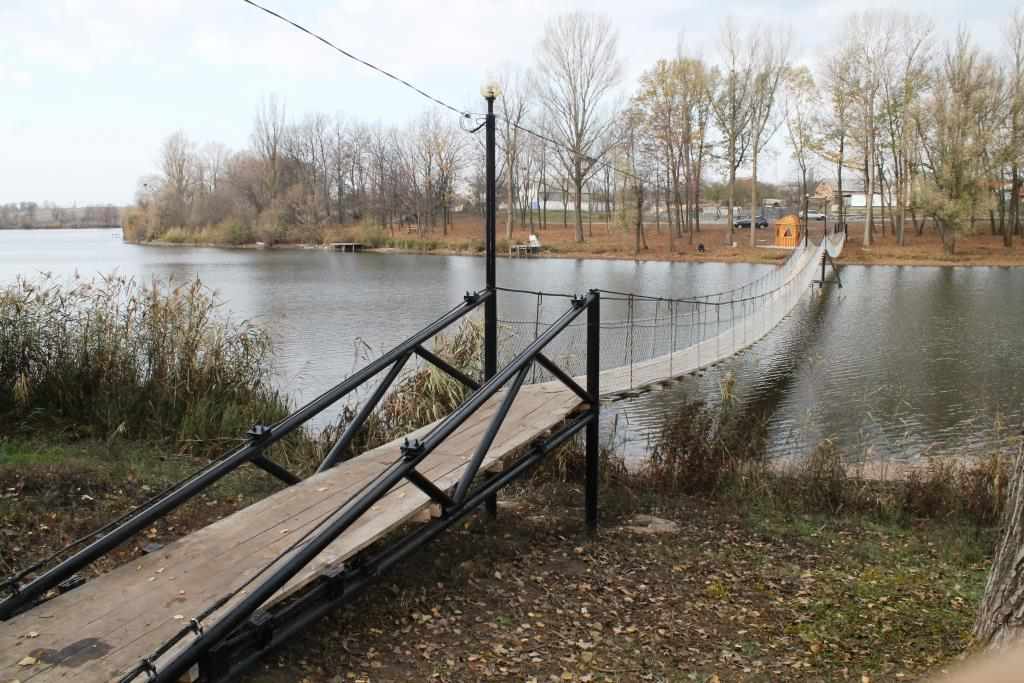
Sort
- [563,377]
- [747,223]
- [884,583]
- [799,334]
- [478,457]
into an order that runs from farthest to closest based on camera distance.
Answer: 1. [747,223]
2. [799,334]
3. [563,377]
4. [884,583]
5. [478,457]

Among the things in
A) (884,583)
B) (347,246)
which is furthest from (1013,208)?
(884,583)

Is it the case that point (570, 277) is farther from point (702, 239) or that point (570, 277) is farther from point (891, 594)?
point (891, 594)

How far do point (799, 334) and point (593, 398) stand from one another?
14.9 m

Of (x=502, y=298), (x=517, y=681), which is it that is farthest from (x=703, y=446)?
(x=502, y=298)

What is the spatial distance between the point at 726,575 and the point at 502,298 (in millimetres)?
18273

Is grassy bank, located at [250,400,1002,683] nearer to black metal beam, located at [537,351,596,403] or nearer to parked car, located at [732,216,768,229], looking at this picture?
black metal beam, located at [537,351,596,403]

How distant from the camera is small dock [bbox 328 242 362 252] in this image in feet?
162

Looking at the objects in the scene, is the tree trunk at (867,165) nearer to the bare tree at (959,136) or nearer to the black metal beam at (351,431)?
the bare tree at (959,136)

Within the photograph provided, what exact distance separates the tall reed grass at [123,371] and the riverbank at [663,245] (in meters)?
33.2

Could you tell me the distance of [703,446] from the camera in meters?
7.35

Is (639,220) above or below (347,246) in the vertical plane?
above

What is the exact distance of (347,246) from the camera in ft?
163

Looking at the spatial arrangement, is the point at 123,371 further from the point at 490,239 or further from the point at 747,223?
the point at 747,223

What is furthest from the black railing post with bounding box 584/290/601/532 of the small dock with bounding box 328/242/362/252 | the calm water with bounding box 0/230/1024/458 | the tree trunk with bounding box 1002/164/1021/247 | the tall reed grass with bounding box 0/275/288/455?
the small dock with bounding box 328/242/362/252
